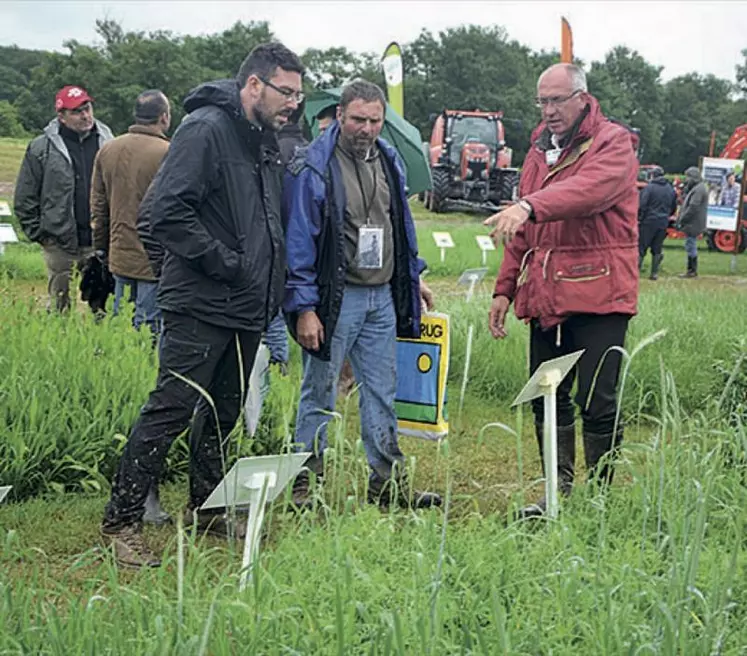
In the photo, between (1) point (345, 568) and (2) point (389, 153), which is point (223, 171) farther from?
(1) point (345, 568)

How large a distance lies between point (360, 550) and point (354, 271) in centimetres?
167

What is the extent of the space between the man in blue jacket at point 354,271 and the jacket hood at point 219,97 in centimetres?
51

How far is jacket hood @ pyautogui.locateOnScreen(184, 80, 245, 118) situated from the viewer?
3.40m

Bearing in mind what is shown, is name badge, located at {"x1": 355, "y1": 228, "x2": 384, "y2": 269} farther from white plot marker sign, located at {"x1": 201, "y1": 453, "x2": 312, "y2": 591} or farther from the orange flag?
the orange flag

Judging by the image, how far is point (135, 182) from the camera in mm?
5332

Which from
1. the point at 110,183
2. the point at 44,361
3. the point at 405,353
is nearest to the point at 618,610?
the point at 405,353

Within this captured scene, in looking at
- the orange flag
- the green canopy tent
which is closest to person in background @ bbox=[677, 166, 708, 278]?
the orange flag

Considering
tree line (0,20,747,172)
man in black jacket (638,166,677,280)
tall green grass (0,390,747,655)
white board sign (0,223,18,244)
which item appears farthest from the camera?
tree line (0,20,747,172)

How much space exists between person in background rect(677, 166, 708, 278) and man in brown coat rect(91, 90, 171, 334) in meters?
12.5

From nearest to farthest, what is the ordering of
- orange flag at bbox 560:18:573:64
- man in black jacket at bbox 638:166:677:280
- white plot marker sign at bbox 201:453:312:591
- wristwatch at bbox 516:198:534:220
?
white plot marker sign at bbox 201:453:312:591 → wristwatch at bbox 516:198:534:220 → orange flag at bbox 560:18:573:64 → man in black jacket at bbox 638:166:677:280

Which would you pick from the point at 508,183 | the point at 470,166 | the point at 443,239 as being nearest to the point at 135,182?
the point at 443,239

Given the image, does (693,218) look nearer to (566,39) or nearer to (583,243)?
(566,39)

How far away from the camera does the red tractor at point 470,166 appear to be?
26953mm

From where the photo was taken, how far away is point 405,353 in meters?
4.46
